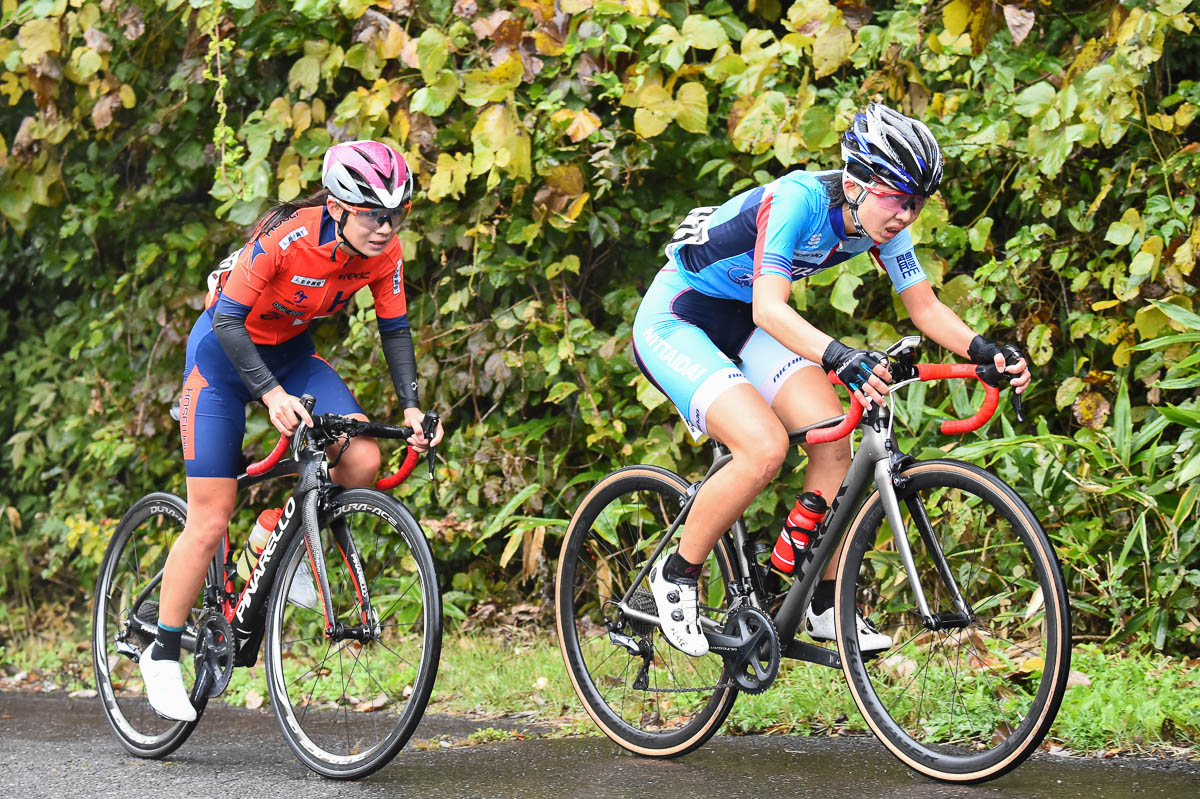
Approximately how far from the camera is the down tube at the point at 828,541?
3.78 metres

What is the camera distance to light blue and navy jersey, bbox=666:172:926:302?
150 inches

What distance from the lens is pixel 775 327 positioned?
368cm

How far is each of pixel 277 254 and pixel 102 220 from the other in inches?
157

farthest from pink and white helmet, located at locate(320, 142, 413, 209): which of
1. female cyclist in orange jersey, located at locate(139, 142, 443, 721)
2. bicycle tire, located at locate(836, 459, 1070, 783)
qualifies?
bicycle tire, located at locate(836, 459, 1070, 783)

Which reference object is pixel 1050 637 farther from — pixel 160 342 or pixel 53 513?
pixel 53 513

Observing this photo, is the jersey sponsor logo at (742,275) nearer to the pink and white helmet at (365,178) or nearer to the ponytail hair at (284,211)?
the pink and white helmet at (365,178)

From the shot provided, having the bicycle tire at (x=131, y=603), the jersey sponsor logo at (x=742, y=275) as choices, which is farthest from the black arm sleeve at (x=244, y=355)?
the jersey sponsor logo at (x=742, y=275)

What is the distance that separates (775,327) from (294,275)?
5.57ft

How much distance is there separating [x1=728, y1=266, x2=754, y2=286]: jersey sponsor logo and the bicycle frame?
0.55 meters

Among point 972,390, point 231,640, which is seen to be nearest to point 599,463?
point 972,390

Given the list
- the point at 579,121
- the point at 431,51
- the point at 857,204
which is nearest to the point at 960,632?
the point at 857,204

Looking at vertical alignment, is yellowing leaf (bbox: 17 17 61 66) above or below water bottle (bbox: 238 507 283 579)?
above

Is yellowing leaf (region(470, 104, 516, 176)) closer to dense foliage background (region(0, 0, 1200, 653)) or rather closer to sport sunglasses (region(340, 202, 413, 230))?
dense foliage background (region(0, 0, 1200, 653))

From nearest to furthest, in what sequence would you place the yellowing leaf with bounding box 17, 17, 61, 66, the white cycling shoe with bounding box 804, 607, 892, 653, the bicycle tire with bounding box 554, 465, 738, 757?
the white cycling shoe with bounding box 804, 607, 892, 653 < the bicycle tire with bounding box 554, 465, 738, 757 < the yellowing leaf with bounding box 17, 17, 61, 66
